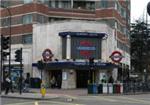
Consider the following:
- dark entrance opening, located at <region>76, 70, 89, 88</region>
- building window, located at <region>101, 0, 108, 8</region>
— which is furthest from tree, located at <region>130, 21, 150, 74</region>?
dark entrance opening, located at <region>76, 70, 89, 88</region>

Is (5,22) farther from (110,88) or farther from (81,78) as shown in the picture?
(110,88)

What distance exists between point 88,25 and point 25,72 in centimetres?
1198

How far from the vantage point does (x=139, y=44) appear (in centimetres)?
10850

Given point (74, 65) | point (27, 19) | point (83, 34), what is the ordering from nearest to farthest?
point (74, 65), point (83, 34), point (27, 19)

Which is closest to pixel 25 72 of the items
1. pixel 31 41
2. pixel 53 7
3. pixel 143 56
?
pixel 31 41

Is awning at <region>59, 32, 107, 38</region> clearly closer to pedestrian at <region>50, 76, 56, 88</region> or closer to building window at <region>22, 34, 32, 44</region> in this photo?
pedestrian at <region>50, 76, 56, 88</region>

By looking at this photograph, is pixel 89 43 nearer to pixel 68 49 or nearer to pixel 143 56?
pixel 68 49

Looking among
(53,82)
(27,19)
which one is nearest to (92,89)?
(53,82)

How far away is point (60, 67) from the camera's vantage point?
195ft

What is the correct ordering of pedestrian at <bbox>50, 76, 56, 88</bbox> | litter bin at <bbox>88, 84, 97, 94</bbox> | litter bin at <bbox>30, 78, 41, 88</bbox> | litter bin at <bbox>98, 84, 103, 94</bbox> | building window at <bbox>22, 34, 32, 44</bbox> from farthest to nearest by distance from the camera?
building window at <bbox>22, 34, 32, 44</bbox> < litter bin at <bbox>30, 78, 41, 88</bbox> < pedestrian at <bbox>50, 76, 56, 88</bbox> < litter bin at <bbox>98, 84, 103, 94</bbox> < litter bin at <bbox>88, 84, 97, 94</bbox>

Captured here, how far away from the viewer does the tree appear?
106875mm

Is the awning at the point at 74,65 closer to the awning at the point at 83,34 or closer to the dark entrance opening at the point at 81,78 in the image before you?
the dark entrance opening at the point at 81,78

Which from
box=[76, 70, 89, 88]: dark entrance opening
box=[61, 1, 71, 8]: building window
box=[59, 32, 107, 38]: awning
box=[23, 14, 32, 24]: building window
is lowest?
box=[76, 70, 89, 88]: dark entrance opening

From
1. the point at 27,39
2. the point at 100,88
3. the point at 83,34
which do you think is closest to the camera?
the point at 100,88
